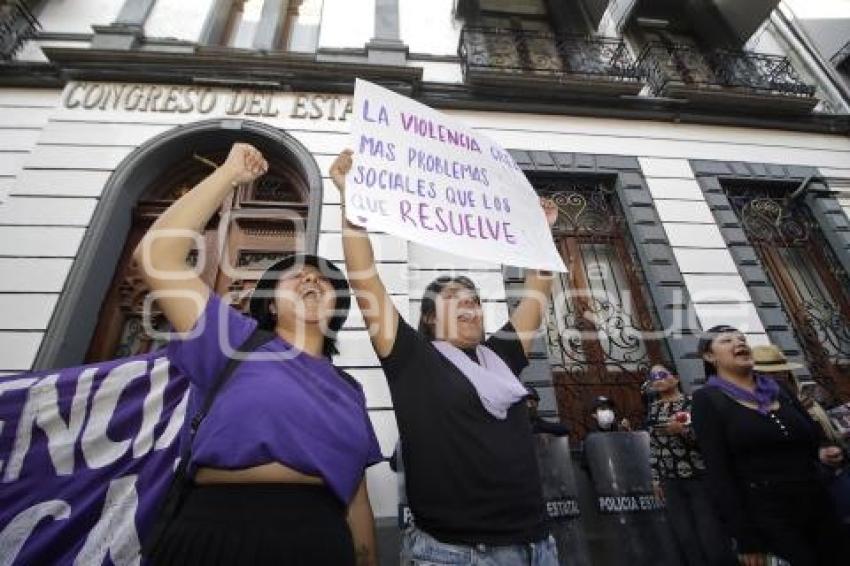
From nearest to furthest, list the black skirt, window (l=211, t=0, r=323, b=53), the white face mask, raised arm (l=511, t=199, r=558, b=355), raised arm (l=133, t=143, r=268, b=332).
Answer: the black skirt, raised arm (l=133, t=143, r=268, b=332), raised arm (l=511, t=199, r=558, b=355), the white face mask, window (l=211, t=0, r=323, b=53)

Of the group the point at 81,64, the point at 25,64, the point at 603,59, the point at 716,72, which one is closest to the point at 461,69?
the point at 603,59

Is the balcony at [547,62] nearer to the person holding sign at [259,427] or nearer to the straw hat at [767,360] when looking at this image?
the straw hat at [767,360]

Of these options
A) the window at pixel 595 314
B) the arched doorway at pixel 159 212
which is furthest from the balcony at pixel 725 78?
the arched doorway at pixel 159 212

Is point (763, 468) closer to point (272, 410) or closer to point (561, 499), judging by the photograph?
point (561, 499)

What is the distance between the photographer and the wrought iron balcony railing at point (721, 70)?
22.6 feet

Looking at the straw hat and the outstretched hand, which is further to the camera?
the straw hat

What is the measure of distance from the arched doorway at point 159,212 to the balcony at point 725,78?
18.0 ft

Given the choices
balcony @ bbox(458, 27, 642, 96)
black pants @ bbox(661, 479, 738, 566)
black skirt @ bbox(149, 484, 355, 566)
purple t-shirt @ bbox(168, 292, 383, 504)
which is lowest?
black pants @ bbox(661, 479, 738, 566)

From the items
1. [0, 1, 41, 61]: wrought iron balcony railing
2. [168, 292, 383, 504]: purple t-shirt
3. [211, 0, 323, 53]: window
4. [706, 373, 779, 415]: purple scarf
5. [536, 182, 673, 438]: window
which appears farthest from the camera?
[211, 0, 323, 53]: window

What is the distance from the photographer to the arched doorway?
4219 millimetres

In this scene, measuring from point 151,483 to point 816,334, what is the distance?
21.8 ft

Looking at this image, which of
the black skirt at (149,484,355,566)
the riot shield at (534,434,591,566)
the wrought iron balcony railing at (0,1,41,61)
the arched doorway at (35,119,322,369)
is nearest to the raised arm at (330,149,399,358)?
the black skirt at (149,484,355,566)

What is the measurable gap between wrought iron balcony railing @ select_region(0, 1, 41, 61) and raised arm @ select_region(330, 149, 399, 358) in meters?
6.75

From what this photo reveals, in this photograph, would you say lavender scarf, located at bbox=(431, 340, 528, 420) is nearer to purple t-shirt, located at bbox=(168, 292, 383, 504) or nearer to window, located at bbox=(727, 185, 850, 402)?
purple t-shirt, located at bbox=(168, 292, 383, 504)
